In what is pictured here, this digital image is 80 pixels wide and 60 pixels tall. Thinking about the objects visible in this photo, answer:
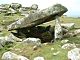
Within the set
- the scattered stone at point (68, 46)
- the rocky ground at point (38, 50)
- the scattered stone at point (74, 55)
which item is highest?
the scattered stone at point (74, 55)

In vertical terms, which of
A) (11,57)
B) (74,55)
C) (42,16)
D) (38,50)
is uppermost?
(42,16)

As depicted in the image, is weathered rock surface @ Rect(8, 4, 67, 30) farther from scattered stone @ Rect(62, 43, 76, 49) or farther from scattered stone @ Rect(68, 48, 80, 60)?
scattered stone @ Rect(68, 48, 80, 60)

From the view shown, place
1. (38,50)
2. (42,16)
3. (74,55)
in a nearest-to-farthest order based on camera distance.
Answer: (74,55), (38,50), (42,16)

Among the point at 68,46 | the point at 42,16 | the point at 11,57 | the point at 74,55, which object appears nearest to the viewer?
the point at 74,55

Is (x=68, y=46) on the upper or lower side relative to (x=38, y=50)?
upper

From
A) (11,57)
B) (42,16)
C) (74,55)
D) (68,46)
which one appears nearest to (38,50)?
(68,46)

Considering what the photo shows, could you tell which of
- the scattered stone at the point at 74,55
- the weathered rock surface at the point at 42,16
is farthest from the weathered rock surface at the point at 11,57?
the weathered rock surface at the point at 42,16

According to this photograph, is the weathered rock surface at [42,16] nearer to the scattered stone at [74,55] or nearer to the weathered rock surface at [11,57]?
the weathered rock surface at [11,57]

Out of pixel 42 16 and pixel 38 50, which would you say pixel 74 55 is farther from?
pixel 42 16

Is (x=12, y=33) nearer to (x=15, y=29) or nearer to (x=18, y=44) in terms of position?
(x=15, y=29)

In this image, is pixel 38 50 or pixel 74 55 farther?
pixel 38 50

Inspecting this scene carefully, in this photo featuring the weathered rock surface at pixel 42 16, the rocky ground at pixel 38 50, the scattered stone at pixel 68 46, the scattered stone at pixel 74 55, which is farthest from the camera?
the weathered rock surface at pixel 42 16

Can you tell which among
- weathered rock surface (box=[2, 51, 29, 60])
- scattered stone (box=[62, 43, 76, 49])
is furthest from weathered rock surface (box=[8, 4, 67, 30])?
weathered rock surface (box=[2, 51, 29, 60])

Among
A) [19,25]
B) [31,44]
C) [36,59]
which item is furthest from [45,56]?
[19,25]
